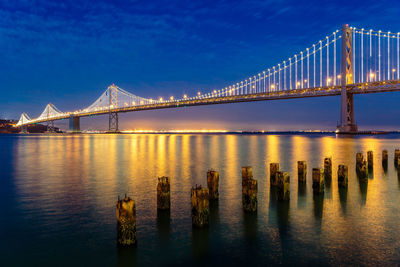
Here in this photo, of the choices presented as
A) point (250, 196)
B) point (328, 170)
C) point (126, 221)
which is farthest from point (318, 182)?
point (126, 221)

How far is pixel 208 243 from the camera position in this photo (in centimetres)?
472

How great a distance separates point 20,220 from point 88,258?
2.48m

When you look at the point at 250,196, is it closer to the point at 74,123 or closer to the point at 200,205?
the point at 200,205

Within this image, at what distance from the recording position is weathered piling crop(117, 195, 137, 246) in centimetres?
418

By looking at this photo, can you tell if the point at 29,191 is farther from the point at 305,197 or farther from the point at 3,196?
the point at 305,197

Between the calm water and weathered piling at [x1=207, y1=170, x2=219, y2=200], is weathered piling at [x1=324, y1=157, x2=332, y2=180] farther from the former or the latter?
weathered piling at [x1=207, y1=170, x2=219, y2=200]

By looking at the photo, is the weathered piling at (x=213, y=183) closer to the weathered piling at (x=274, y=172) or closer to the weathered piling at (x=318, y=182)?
the weathered piling at (x=274, y=172)

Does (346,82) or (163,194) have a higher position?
(346,82)

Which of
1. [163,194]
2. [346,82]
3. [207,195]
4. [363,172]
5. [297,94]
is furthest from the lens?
[297,94]

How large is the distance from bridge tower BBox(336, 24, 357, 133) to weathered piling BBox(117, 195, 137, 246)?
47.2m

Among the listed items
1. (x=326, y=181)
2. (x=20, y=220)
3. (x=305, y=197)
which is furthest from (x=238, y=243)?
(x=326, y=181)

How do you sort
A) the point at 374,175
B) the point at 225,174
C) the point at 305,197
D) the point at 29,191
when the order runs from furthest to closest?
the point at 225,174, the point at 374,175, the point at 29,191, the point at 305,197

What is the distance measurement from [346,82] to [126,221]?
50.7 meters

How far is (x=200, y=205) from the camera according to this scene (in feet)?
16.4
